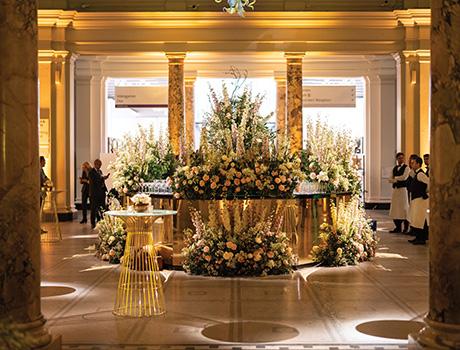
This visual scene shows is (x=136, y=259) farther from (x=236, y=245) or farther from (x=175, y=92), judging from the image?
(x=175, y=92)

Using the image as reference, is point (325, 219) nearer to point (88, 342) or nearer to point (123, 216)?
point (123, 216)

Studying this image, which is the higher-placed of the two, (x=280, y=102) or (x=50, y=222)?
(x=280, y=102)

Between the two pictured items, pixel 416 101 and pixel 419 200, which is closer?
pixel 419 200

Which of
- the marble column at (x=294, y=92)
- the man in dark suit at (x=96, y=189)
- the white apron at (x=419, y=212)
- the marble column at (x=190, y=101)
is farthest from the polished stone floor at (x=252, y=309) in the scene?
the marble column at (x=190, y=101)

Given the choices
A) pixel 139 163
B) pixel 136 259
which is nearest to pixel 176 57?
pixel 139 163

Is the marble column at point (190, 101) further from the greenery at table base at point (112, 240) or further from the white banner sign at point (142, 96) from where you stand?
the greenery at table base at point (112, 240)

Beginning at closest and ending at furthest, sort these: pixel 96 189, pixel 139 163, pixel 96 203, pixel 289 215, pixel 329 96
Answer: pixel 289 215, pixel 139 163, pixel 96 189, pixel 96 203, pixel 329 96

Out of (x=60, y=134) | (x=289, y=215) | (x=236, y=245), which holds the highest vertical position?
(x=60, y=134)

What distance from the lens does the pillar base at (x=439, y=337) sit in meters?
4.68

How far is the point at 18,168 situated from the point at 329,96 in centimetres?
1889

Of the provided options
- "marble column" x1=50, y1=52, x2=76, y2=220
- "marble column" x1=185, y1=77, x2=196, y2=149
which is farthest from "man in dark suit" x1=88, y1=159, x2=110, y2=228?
"marble column" x1=185, y1=77, x2=196, y2=149

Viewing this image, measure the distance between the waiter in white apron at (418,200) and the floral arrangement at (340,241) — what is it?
2626mm

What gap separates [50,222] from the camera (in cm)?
1683

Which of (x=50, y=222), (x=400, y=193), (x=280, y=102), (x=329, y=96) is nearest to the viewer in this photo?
(x=400, y=193)
